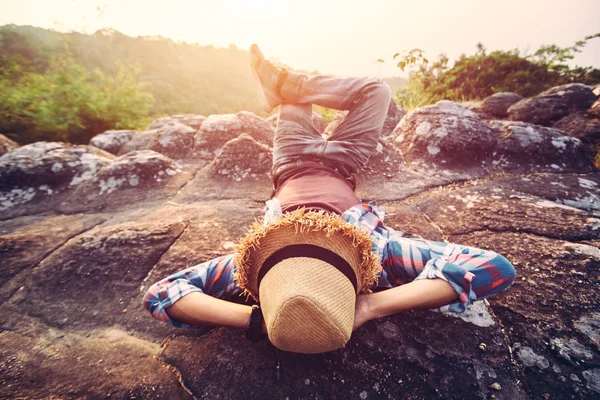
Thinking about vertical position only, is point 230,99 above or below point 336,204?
below

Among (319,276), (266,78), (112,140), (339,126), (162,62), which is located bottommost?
(112,140)

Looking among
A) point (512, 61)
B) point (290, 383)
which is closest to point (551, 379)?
point (290, 383)

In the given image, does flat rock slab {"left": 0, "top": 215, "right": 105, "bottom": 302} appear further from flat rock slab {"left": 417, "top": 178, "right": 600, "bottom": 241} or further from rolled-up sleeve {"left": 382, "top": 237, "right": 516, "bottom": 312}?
flat rock slab {"left": 417, "top": 178, "right": 600, "bottom": 241}

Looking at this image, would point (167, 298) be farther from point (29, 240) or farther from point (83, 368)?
point (29, 240)

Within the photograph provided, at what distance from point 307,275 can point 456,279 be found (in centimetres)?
87

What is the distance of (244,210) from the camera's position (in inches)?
100

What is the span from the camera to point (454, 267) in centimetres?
129

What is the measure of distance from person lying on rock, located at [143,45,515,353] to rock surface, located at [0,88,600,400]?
221 millimetres

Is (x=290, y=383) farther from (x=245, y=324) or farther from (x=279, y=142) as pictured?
(x=279, y=142)

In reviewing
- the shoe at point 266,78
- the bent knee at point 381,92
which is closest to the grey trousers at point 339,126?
the bent knee at point 381,92

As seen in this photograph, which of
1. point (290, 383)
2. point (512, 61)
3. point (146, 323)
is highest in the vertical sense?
point (512, 61)

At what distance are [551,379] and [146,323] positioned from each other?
2245 mm

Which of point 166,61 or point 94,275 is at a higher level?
point 166,61

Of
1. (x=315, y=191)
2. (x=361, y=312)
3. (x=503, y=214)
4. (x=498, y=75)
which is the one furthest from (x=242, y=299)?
(x=498, y=75)
